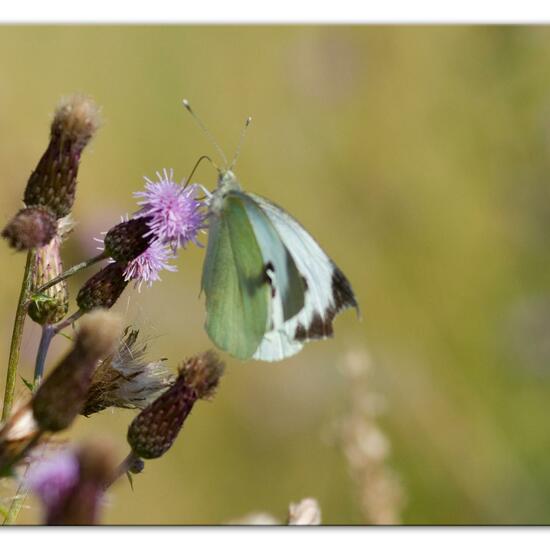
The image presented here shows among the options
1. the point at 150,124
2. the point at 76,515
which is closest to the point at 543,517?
the point at 150,124

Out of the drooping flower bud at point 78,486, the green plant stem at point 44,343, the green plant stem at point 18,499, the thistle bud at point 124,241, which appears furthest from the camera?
the thistle bud at point 124,241

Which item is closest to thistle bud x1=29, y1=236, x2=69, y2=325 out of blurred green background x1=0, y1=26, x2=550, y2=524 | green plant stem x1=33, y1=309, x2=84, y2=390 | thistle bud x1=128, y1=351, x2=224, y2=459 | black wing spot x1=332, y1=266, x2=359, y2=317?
green plant stem x1=33, y1=309, x2=84, y2=390

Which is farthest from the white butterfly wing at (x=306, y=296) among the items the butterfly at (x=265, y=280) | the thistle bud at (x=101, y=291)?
the thistle bud at (x=101, y=291)

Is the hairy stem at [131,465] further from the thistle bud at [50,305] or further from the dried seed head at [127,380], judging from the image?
the thistle bud at [50,305]

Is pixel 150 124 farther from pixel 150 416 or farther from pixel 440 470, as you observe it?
pixel 150 416

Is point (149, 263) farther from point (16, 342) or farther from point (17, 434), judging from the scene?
point (17, 434)

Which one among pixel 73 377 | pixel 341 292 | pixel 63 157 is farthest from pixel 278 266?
pixel 73 377
